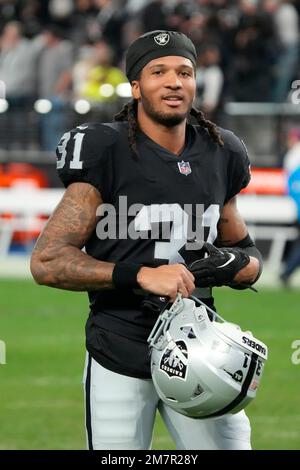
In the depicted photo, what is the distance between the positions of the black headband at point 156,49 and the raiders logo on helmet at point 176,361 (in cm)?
100

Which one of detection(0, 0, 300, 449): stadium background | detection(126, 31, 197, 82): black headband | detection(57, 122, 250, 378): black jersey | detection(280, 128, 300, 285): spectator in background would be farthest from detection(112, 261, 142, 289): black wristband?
detection(280, 128, 300, 285): spectator in background

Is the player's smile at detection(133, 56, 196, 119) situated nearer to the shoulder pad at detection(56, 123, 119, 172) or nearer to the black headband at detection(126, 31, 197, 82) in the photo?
the black headband at detection(126, 31, 197, 82)

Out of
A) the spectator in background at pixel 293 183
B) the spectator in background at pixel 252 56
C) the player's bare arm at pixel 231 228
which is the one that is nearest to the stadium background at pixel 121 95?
the spectator in background at pixel 252 56

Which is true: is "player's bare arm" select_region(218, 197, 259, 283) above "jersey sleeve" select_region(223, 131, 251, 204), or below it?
below

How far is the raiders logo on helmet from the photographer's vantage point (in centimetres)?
421

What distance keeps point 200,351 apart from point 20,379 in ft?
15.6

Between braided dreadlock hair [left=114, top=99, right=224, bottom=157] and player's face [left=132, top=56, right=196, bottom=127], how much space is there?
0.08 meters

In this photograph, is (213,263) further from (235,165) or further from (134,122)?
(134,122)

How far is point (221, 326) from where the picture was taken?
4.31m

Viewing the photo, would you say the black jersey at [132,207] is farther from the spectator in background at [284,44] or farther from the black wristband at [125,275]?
the spectator in background at [284,44]

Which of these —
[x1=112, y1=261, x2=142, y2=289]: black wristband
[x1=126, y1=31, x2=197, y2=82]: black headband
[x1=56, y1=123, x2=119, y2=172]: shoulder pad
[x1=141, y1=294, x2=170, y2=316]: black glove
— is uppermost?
[x1=126, y1=31, x2=197, y2=82]: black headband

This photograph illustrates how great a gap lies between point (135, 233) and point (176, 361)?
529 mm

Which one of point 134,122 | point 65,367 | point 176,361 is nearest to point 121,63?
point 65,367

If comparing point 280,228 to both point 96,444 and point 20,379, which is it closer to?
point 20,379
